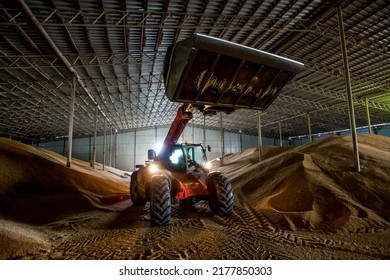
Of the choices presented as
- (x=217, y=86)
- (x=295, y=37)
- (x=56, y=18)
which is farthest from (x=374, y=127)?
(x=56, y=18)

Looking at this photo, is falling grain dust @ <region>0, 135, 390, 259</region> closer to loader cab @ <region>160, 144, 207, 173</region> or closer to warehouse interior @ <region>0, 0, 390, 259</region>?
warehouse interior @ <region>0, 0, 390, 259</region>

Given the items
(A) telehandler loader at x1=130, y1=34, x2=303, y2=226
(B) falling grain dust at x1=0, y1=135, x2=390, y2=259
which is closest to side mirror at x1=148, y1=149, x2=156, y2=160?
(A) telehandler loader at x1=130, y1=34, x2=303, y2=226

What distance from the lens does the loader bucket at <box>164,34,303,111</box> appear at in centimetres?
445

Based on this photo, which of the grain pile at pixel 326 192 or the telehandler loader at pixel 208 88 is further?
the grain pile at pixel 326 192

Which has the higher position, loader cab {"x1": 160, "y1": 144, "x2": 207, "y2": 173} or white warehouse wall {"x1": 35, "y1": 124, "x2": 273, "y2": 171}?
white warehouse wall {"x1": 35, "y1": 124, "x2": 273, "y2": 171}

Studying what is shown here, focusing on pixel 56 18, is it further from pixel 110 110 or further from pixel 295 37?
pixel 110 110

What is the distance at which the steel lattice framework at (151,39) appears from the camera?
28.4 ft

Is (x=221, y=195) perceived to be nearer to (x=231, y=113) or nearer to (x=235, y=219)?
(x=235, y=219)

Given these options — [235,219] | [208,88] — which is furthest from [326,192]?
[208,88]

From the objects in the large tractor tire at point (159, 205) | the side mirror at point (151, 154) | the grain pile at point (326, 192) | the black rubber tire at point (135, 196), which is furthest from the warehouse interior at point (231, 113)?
the side mirror at point (151, 154)

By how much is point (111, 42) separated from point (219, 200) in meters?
9.08

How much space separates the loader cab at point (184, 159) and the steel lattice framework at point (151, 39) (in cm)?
509

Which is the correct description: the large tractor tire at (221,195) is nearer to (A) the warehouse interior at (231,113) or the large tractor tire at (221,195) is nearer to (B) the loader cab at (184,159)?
(A) the warehouse interior at (231,113)

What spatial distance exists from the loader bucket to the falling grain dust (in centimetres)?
298
